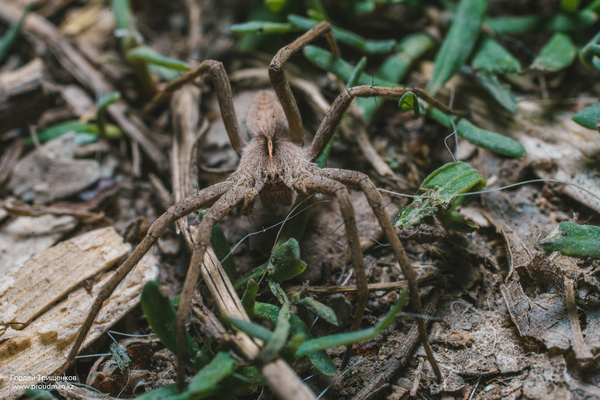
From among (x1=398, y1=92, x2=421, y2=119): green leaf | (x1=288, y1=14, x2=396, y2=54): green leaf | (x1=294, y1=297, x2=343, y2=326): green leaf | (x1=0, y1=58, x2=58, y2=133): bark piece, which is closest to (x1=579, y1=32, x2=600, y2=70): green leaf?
(x1=398, y1=92, x2=421, y2=119): green leaf

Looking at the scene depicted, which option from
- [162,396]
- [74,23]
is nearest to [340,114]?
[162,396]

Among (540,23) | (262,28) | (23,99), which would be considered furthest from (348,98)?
(23,99)

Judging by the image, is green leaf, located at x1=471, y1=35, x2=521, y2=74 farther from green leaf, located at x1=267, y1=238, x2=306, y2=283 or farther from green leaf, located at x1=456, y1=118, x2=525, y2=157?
green leaf, located at x1=267, y1=238, x2=306, y2=283

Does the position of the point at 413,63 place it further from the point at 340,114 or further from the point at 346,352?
the point at 346,352

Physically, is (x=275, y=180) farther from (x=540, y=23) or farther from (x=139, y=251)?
(x=540, y=23)

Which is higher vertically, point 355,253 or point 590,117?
point 590,117

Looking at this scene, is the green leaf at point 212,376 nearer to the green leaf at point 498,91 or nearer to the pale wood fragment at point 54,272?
the pale wood fragment at point 54,272

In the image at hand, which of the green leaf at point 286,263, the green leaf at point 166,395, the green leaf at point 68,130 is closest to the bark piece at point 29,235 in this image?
the green leaf at point 68,130
